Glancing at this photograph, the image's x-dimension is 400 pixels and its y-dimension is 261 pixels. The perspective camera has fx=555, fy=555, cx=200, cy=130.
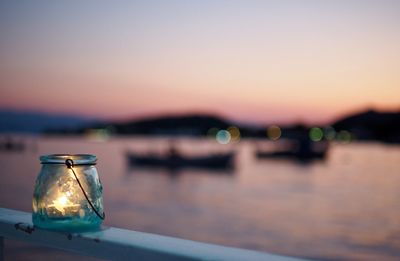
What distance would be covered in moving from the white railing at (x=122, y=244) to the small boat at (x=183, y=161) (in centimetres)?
5315

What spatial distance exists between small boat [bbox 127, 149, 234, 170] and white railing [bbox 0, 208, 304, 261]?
53155 millimetres

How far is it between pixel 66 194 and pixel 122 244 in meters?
0.31

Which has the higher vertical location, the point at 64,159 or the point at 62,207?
the point at 64,159

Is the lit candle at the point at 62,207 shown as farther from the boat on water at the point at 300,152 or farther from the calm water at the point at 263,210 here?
the boat on water at the point at 300,152

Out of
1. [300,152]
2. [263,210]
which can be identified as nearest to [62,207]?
[263,210]

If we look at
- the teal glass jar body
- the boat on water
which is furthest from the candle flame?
the boat on water

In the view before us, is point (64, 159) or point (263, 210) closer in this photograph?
point (64, 159)

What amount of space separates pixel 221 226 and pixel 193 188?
61.3 ft

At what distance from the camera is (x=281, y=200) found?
108 feet

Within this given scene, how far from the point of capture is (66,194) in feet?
5.23

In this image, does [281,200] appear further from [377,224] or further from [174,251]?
[174,251]

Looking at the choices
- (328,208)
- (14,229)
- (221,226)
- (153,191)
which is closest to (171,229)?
(221,226)

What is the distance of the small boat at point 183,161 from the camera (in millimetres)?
55312

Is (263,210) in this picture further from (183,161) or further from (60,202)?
(183,161)
